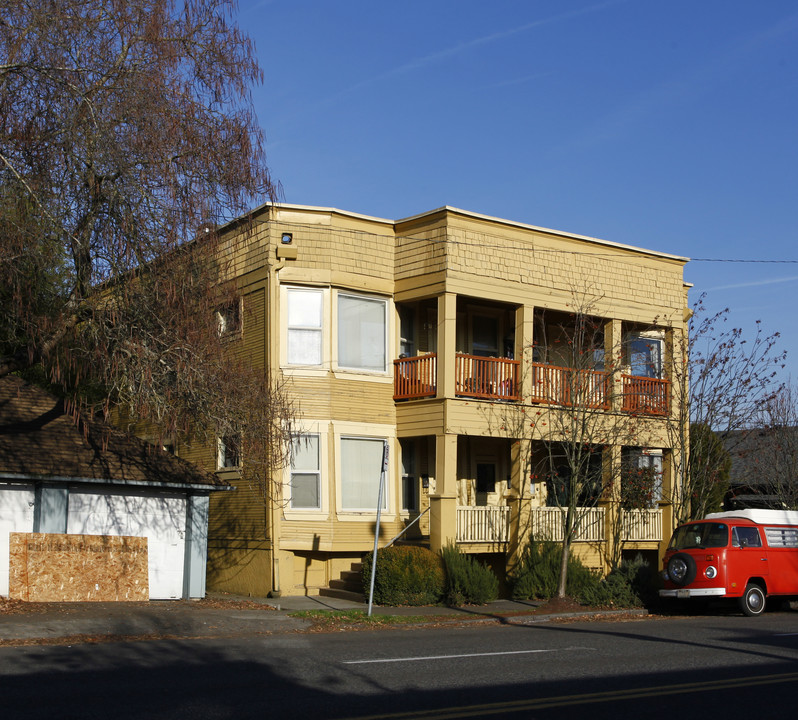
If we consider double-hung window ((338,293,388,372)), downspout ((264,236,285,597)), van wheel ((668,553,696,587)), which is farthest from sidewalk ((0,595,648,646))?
double-hung window ((338,293,388,372))

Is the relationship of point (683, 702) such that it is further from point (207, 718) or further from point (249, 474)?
point (249, 474)

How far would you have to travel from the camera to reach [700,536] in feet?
68.1

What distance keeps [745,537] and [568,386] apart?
5.11 meters

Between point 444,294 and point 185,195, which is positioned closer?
point 185,195

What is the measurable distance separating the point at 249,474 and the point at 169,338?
5.53 m

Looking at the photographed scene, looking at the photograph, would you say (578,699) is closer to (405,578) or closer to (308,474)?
(405,578)

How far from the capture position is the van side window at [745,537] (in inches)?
796

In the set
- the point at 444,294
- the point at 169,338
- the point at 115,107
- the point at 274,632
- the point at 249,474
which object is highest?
the point at 115,107

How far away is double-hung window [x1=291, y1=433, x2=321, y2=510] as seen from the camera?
2219 centimetres

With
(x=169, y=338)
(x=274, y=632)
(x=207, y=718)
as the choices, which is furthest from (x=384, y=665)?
(x=169, y=338)

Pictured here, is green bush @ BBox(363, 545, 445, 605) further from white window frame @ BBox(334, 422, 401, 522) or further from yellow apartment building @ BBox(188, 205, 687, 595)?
white window frame @ BBox(334, 422, 401, 522)

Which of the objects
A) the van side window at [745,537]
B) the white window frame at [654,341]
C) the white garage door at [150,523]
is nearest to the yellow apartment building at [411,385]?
the white window frame at [654,341]

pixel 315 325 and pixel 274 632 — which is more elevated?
pixel 315 325

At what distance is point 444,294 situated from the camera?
22.5m
